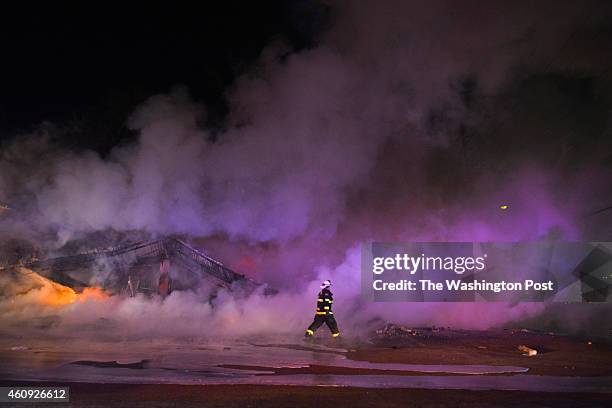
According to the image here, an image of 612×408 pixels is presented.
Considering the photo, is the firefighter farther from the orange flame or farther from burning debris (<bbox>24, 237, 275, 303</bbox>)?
the orange flame

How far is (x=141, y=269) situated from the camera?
1455 cm

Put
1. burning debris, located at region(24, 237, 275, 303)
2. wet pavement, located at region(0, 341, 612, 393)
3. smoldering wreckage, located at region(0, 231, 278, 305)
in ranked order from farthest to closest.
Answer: burning debris, located at region(24, 237, 275, 303) < smoldering wreckage, located at region(0, 231, 278, 305) < wet pavement, located at region(0, 341, 612, 393)

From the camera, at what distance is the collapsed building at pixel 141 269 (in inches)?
557

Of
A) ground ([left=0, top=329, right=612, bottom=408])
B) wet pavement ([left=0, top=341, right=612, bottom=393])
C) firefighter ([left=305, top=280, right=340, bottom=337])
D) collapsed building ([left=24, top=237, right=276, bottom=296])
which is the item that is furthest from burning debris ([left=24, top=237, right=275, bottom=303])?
ground ([left=0, top=329, right=612, bottom=408])

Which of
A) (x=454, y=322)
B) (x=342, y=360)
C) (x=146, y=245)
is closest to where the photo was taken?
(x=342, y=360)

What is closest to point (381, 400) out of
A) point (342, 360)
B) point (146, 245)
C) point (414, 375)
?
point (414, 375)

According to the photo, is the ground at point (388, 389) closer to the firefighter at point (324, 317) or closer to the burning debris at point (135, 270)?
the firefighter at point (324, 317)

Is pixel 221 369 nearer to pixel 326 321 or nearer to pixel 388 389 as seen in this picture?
pixel 388 389

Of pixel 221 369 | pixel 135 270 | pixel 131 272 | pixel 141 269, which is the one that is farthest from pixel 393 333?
pixel 131 272

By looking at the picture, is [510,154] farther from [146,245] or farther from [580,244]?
[146,245]

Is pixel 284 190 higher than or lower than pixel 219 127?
lower

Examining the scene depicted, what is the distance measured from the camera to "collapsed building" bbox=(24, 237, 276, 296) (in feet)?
46.4

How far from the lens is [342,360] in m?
8.30

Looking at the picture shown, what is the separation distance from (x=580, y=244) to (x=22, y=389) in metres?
15.9
